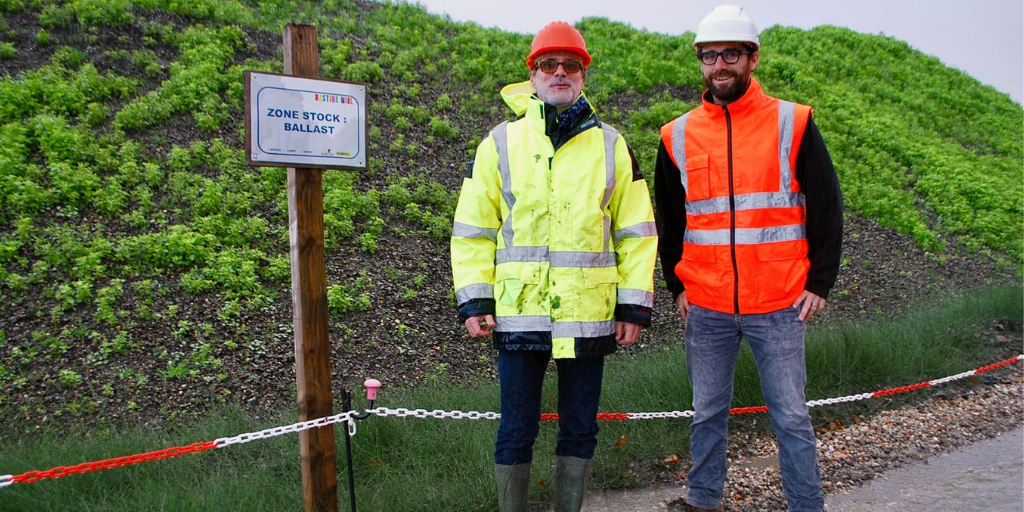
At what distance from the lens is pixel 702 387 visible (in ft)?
11.3

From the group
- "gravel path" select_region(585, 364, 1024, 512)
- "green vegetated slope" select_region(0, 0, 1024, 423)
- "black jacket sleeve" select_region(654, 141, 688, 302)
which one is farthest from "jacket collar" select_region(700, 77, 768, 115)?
"green vegetated slope" select_region(0, 0, 1024, 423)

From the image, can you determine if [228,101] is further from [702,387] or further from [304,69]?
[702,387]

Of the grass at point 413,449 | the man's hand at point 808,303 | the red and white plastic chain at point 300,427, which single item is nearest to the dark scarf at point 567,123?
the man's hand at point 808,303

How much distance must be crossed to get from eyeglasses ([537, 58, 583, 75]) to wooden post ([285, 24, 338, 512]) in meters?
1.05

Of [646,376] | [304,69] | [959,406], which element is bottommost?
[959,406]

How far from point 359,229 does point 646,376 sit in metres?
3.58

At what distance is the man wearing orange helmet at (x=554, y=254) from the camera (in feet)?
9.71

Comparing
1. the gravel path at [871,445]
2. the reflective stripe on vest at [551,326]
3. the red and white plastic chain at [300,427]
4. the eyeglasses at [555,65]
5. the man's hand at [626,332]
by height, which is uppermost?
the eyeglasses at [555,65]

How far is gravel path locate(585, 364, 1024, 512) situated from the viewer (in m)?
3.93

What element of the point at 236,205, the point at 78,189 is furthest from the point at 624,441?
the point at 78,189

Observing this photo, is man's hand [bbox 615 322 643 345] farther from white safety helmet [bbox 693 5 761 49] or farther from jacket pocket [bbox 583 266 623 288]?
white safety helmet [bbox 693 5 761 49]

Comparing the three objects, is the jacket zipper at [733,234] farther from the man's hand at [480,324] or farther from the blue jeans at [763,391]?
the man's hand at [480,324]

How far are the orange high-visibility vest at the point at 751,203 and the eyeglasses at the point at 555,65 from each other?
0.71 m

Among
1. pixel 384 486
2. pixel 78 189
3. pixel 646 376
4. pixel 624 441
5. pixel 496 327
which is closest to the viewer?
pixel 496 327
